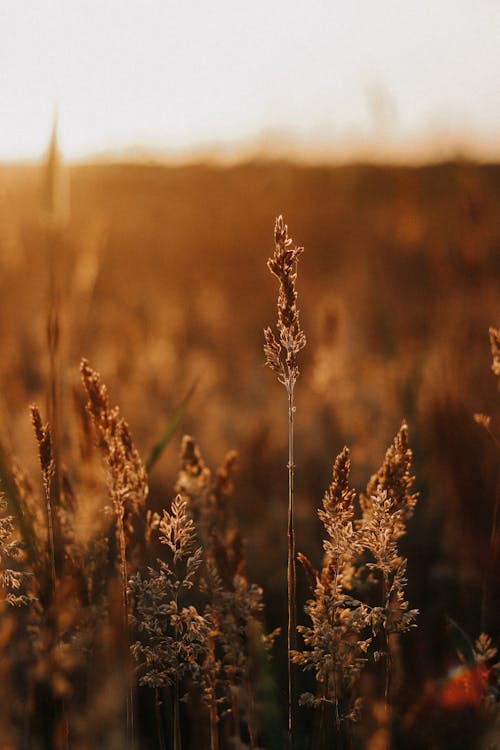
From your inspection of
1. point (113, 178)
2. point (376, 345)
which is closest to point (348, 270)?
point (376, 345)

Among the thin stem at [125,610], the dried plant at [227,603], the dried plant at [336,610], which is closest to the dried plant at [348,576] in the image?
the dried plant at [336,610]

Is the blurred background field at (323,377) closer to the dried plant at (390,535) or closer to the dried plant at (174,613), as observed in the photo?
the dried plant at (390,535)

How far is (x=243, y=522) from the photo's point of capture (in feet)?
8.39

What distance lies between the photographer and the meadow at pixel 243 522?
1.01m

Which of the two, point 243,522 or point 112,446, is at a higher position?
point 243,522

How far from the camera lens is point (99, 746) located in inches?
44.1

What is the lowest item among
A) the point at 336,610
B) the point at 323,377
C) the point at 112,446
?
the point at 336,610

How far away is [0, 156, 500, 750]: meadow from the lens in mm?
1006

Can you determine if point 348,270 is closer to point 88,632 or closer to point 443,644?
point 443,644

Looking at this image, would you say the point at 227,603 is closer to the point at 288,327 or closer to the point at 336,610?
the point at 336,610

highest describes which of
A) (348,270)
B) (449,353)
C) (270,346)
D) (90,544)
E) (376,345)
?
(348,270)

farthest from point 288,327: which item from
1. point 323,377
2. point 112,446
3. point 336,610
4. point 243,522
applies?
point 243,522

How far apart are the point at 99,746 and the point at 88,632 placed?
0.18m

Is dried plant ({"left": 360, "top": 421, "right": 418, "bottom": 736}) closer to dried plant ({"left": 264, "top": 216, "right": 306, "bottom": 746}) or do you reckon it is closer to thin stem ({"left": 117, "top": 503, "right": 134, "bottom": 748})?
dried plant ({"left": 264, "top": 216, "right": 306, "bottom": 746})
